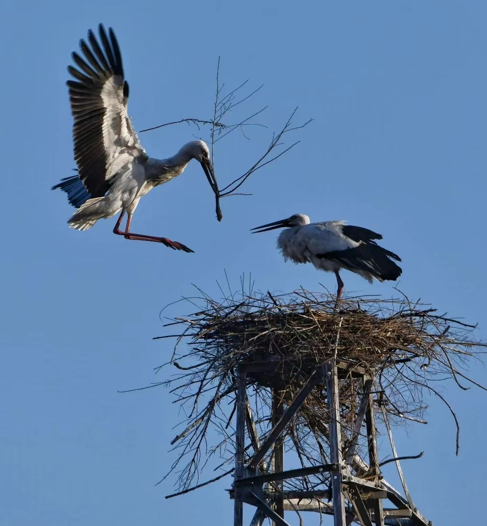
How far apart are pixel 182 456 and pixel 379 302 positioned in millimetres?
2146

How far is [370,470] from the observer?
349 inches

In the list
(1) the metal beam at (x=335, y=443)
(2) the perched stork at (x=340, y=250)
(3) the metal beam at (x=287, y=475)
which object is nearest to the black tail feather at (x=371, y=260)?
(2) the perched stork at (x=340, y=250)

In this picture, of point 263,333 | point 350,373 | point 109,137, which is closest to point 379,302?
point 350,373

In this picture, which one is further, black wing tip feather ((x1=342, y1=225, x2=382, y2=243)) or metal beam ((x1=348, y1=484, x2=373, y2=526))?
black wing tip feather ((x1=342, y1=225, x2=382, y2=243))

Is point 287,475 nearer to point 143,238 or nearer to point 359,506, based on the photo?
point 359,506

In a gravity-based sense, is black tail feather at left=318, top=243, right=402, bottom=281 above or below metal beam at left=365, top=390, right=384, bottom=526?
above

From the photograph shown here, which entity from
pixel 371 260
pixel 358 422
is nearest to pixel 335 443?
pixel 358 422

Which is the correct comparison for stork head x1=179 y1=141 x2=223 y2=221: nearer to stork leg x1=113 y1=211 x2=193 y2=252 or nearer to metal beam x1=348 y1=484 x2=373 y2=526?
stork leg x1=113 y1=211 x2=193 y2=252

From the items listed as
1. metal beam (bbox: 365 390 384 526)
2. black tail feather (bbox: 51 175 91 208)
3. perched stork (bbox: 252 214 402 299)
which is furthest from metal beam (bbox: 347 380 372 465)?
black tail feather (bbox: 51 175 91 208)

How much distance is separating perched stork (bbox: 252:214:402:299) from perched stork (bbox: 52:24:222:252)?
3.55 feet

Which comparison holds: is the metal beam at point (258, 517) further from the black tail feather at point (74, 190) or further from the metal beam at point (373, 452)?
the black tail feather at point (74, 190)

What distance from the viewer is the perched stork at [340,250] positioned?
1056 cm

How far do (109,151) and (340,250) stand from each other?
2.60 meters

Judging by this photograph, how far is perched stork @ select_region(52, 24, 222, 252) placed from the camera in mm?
9875
